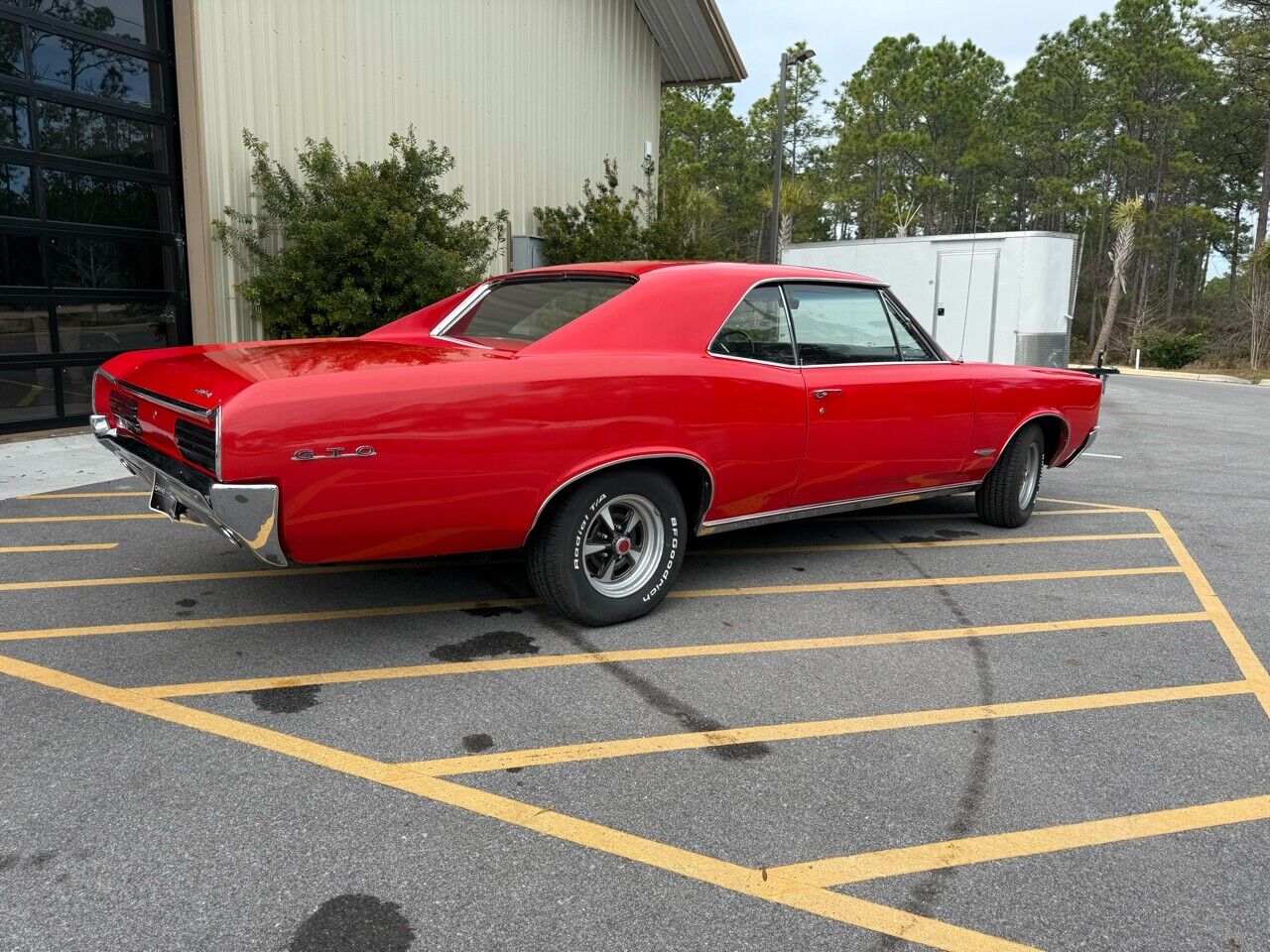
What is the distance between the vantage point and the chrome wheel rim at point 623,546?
4.03 metres

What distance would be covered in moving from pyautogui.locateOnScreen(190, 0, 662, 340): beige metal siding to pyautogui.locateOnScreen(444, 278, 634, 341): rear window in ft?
19.1

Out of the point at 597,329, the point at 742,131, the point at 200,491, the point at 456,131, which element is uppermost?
the point at 742,131

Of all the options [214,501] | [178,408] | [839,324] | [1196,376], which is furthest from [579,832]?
[1196,376]

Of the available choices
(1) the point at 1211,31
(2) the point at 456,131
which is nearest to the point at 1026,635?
(2) the point at 456,131

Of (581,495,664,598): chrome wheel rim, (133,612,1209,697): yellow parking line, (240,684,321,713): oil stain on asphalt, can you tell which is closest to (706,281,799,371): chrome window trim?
(581,495,664,598): chrome wheel rim

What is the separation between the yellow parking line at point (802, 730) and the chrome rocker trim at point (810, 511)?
4.19ft

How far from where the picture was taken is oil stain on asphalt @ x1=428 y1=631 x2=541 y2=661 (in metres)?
3.80

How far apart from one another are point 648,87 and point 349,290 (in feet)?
30.5

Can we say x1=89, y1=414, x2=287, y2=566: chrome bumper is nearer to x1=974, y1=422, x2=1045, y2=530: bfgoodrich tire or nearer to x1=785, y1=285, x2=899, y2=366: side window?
x1=785, y1=285, x2=899, y2=366: side window

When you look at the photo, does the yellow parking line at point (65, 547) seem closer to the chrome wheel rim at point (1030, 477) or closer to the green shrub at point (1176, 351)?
the chrome wheel rim at point (1030, 477)

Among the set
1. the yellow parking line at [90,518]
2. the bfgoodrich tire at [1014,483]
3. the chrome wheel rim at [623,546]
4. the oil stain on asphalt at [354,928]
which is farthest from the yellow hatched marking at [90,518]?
the bfgoodrich tire at [1014,483]

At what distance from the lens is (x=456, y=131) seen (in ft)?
40.6

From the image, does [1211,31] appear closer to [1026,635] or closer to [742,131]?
[742,131]

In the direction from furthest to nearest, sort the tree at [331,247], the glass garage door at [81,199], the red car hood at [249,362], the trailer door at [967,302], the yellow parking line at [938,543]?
the trailer door at [967,302] < the tree at [331,247] < the glass garage door at [81,199] < the yellow parking line at [938,543] < the red car hood at [249,362]
